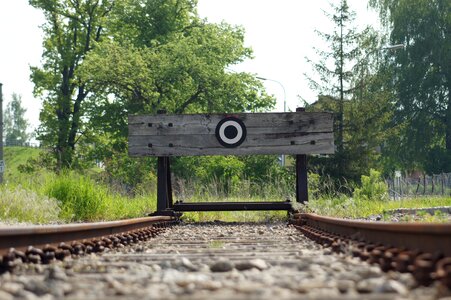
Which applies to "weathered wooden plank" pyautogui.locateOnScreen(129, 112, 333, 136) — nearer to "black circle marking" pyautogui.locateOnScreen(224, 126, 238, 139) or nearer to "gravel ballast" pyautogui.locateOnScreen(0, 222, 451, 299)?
"black circle marking" pyautogui.locateOnScreen(224, 126, 238, 139)

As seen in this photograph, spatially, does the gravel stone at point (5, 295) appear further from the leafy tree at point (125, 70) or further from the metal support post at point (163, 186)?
the leafy tree at point (125, 70)

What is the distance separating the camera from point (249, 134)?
43.5ft

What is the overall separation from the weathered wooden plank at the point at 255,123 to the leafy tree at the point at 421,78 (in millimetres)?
35119

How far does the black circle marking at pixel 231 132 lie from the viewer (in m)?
13.2

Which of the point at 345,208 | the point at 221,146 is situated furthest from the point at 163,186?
the point at 345,208

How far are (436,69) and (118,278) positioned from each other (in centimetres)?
4677

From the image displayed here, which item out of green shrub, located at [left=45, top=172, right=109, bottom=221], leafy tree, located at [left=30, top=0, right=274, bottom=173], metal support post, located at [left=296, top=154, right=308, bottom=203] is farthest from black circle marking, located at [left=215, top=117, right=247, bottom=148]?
leafy tree, located at [left=30, top=0, right=274, bottom=173]

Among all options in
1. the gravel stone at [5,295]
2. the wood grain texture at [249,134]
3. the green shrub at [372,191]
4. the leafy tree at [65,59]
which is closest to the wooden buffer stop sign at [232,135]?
the wood grain texture at [249,134]

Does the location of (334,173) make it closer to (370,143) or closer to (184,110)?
(370,143)

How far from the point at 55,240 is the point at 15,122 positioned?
12211 centimetres

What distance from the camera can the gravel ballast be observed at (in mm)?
2932

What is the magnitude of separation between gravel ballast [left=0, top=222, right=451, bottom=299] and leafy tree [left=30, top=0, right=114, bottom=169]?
40.7m

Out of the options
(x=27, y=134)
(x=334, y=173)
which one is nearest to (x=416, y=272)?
(x=334, y=173)

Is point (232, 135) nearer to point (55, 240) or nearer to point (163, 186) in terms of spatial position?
point (163, 186)
